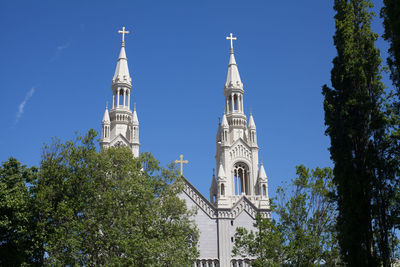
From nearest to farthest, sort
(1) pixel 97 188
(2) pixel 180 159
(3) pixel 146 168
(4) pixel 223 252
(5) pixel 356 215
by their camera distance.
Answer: (5) pixel 356 215 < (1) pixel 97 188 < (3) pixel 146 168 < (4) pixel 223 252 < (2) pixel 180 159

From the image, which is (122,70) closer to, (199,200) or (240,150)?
(240,150)

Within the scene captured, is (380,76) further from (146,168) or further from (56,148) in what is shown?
(56,148)

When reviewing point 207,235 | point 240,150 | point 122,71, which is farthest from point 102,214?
point 122,71

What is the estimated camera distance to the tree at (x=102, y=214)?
101ft

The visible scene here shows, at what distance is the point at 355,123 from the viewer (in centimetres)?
2447

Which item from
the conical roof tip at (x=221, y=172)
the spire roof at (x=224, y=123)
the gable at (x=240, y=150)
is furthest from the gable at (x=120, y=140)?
the gable at (x=240, y=150)

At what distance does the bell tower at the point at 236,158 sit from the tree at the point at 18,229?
24.6 meters

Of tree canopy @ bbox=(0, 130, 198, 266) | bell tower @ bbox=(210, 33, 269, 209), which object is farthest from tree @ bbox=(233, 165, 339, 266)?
bell tower @ bbox=(210, 33, 269, 209)

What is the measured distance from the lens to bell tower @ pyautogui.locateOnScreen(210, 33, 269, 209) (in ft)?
177

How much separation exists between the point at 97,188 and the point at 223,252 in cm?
2124

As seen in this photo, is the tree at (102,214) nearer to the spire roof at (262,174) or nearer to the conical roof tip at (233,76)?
the spire roof at (262,174)

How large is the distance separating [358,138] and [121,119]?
129 feet

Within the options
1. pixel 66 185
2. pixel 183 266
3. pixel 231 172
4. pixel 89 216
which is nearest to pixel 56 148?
pixel 66 185

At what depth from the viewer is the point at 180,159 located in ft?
177
